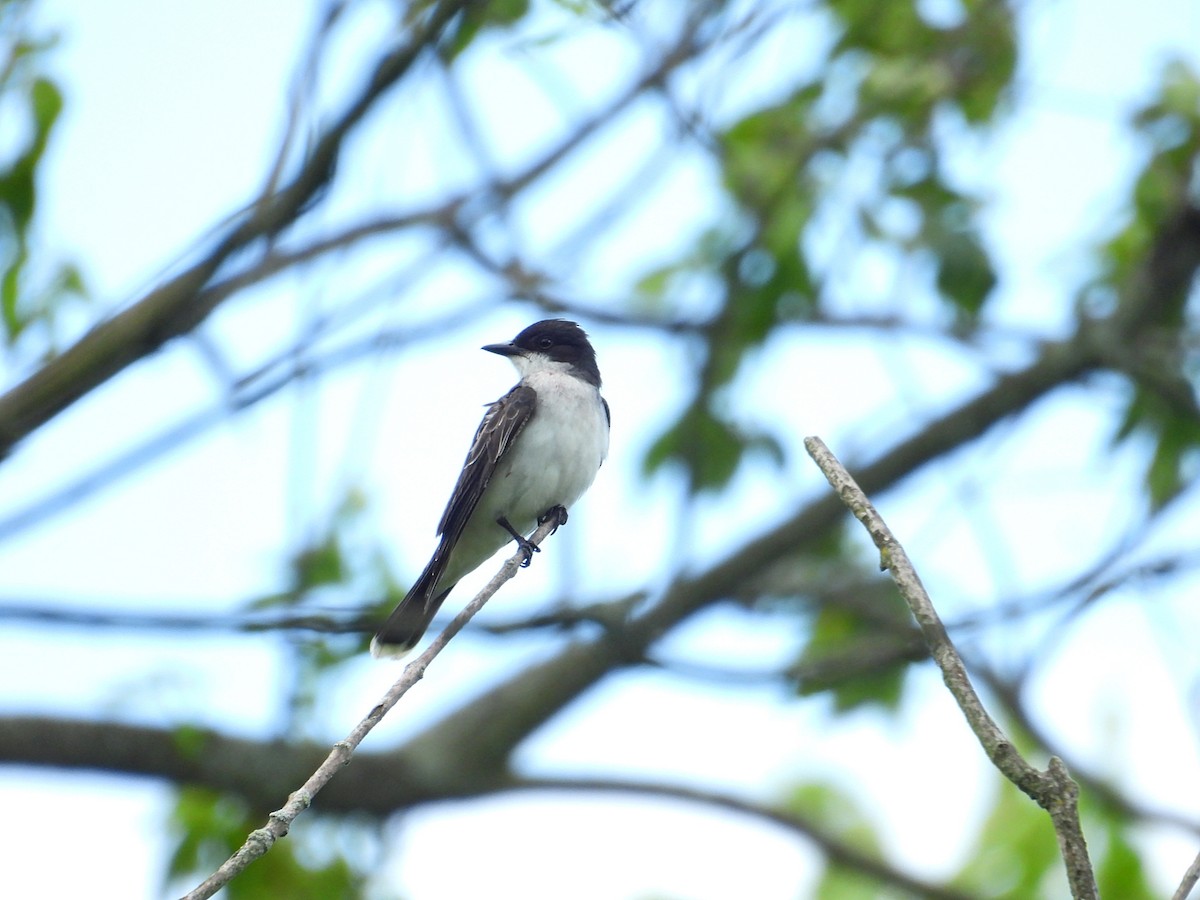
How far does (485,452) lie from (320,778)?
Answer: 3.71m

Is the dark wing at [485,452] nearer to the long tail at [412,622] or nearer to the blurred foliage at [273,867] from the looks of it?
the long tail at [412,622]

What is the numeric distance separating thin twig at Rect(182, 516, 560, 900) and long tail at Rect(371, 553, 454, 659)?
2476 millimetres

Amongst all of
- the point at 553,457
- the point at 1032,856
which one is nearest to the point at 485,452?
the point at 553,457

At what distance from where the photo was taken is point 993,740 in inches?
85.9

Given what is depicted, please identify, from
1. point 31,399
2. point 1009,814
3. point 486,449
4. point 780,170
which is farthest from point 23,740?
point 1009,814

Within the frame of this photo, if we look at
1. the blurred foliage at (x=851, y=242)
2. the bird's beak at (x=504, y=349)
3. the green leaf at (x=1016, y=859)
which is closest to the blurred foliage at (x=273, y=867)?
the blurred foliage at (x=851, y=242)

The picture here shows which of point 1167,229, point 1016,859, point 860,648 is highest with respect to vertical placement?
point 1167,229

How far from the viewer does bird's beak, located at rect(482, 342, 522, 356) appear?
676 centimetres

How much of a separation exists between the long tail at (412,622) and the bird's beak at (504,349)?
1.43m

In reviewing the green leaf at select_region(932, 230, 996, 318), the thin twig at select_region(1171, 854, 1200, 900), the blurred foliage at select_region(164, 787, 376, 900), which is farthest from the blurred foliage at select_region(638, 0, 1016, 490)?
the thin twig at select_region(1171, 854, 1200, 900)

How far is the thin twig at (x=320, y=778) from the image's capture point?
2.22 m

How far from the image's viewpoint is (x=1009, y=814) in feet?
35.7

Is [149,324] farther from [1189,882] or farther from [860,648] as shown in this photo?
[860,648]

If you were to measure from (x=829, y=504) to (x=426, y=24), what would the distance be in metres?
5.49
